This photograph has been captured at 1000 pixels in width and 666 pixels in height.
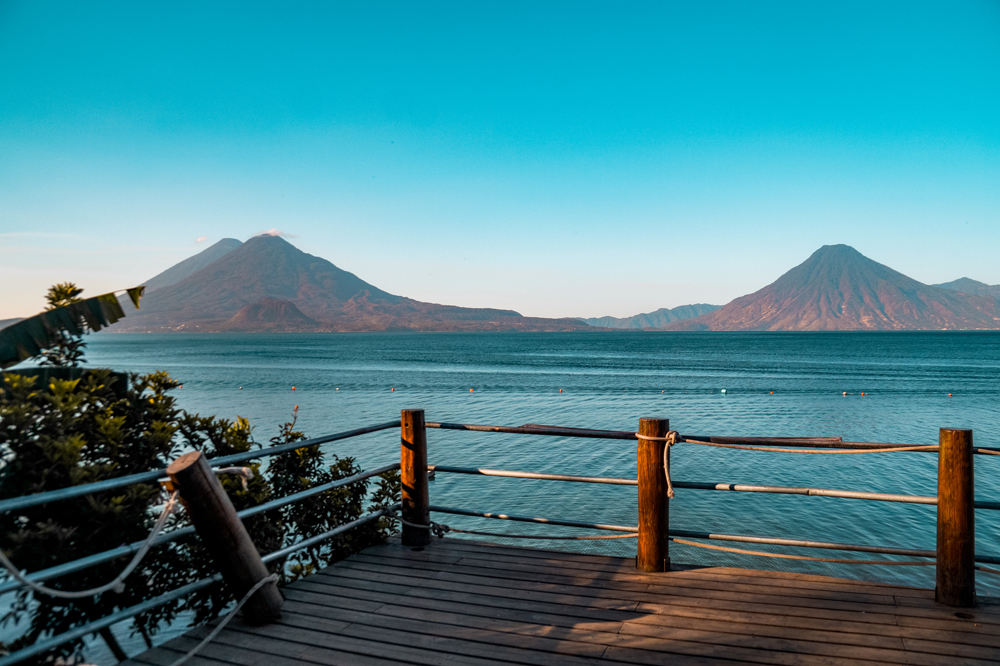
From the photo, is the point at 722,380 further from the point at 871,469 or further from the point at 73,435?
the point at 73,435

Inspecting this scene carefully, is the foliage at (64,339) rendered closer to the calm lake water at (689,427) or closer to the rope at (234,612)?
the rope at (234,612)

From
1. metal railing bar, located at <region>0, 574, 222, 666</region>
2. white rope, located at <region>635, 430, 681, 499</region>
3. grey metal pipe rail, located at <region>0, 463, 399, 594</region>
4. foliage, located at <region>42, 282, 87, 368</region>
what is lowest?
metal railing bar, located at <region>0, 574, 222, 666</region>

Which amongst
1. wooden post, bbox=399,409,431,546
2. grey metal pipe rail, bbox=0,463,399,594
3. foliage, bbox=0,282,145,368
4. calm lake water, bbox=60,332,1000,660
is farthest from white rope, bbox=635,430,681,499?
calm lake water, bbox=60,332,1000,660

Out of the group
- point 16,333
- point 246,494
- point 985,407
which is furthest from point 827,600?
point 985,407

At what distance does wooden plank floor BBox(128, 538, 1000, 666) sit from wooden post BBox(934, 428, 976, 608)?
0.14 meters

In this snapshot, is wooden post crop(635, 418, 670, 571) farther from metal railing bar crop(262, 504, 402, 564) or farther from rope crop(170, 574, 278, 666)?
rope crop(170, 574, 278, 666)

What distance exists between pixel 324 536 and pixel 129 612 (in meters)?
1.46

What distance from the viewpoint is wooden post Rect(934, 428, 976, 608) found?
143 inches

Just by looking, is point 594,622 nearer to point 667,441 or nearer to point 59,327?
point 667,441

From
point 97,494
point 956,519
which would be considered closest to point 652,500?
point 956,519

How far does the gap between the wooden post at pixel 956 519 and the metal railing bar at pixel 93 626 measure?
4.49m

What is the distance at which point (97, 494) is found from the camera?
3834mm

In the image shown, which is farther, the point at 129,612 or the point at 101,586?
the point at 129,612

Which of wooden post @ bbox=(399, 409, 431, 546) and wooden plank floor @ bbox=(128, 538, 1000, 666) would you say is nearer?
wooden plank floor @ bbox=(128, 538, 1000, 666)
